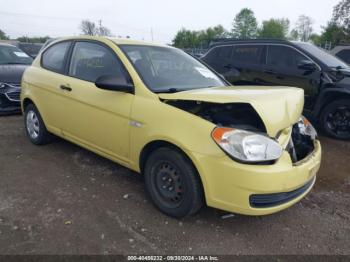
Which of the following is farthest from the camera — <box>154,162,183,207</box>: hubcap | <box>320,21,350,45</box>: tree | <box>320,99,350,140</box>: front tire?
<box>320,21,350,45</box>: tree

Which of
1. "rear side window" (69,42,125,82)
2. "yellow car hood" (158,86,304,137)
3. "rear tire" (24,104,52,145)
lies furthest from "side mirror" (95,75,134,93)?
"rear tire" (24,104,52,145)

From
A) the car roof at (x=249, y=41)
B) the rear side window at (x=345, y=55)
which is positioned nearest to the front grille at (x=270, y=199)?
the car roof at (x=249, y=41)

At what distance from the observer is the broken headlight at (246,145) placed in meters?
2.62

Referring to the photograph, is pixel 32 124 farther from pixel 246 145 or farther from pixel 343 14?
pixel 343 14

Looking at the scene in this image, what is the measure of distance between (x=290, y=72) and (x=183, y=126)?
4262 millimetres

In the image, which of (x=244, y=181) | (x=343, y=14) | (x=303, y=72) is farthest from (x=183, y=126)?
(x=343, y=14)

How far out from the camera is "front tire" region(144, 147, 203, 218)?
2867 millimetres

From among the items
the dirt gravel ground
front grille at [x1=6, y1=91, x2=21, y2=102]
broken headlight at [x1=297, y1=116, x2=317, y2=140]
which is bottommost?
the dirt gravel ground

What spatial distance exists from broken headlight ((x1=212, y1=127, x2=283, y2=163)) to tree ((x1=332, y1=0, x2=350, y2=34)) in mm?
48816

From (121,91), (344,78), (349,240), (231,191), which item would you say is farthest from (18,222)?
(344,78)

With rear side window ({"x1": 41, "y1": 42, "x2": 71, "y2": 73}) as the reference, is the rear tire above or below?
below

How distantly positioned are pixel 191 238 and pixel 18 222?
1594 millimetres

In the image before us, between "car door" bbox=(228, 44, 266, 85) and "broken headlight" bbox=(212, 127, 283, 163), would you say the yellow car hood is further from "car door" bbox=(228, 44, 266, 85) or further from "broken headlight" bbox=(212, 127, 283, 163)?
"car door" bbox=(228, 44, 266, 85)

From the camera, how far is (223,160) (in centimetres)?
265
